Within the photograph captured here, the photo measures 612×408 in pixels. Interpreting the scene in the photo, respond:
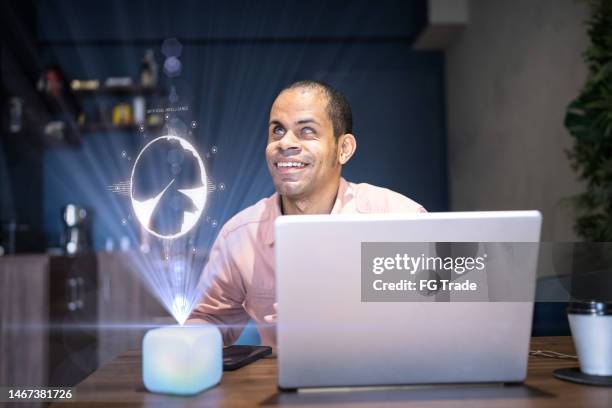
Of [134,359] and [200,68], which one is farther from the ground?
Result: [200,68]

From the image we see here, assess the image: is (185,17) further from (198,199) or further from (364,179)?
(198,199)

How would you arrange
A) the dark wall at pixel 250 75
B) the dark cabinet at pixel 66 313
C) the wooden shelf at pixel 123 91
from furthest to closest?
the dark wall at pixel 250 75 → the wooden shelf at pixel 123 91 → the dark cabinet at pixel 66 313

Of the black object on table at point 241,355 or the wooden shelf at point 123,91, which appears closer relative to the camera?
the black object on table at point 241,355

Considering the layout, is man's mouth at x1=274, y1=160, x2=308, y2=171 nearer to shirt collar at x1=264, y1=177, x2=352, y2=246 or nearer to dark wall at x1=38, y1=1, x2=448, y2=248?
shirt collar at x1=264, y1=177, x2=352, y2=246

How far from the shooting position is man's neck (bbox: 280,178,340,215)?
185 cm

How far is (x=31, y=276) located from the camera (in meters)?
3.47

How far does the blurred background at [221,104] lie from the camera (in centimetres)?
388

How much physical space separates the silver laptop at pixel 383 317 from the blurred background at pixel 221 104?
284cm

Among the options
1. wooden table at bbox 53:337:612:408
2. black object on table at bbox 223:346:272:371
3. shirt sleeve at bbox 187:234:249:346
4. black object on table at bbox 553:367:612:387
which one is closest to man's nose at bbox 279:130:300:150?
shirt sleeve at bbox 187:234:249:346

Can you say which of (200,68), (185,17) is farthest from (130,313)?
(185,17)

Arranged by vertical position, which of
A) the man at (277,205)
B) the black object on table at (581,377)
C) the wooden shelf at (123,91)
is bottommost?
the black object on table at (581,377)

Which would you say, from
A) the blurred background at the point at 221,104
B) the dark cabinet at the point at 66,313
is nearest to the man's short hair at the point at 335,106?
the blurred background at the point at 221,104

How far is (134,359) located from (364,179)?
3849mm

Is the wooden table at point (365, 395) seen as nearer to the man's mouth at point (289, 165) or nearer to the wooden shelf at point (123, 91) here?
the man's mouth at point (289, 165)
